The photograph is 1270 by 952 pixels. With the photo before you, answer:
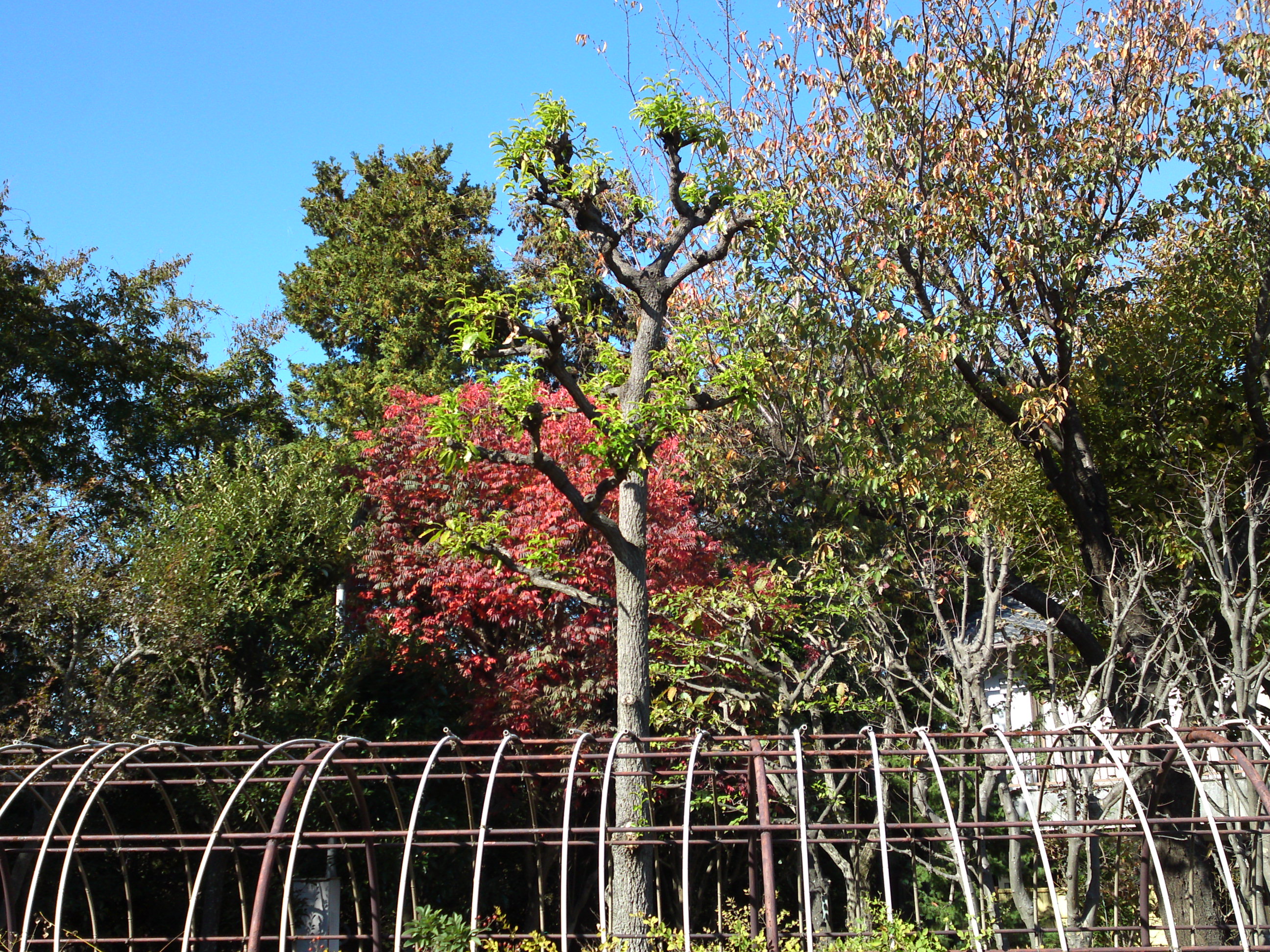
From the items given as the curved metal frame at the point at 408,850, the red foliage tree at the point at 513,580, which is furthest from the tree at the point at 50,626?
the curved metal frame at the point at 408,850

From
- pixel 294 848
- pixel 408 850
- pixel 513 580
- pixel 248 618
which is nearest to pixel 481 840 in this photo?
pixel 408 850

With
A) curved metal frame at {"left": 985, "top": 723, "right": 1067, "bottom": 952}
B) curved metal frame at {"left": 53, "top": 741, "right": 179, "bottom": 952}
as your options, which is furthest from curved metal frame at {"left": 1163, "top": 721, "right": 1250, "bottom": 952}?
curved metal frame at {"left": 53, "top": 741, "right": 179, "bottom": 952}

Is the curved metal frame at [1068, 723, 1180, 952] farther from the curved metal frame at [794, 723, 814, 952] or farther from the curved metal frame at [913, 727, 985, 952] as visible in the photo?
the curved metal frame at [794, 723, 814, 952]

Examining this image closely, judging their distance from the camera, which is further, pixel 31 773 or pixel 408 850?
pixel 31 773

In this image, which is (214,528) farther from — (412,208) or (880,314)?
(412,208)

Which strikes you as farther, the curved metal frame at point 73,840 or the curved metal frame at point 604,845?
the curved metal frame at point 73,840

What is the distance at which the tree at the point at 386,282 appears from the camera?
16.2 meters

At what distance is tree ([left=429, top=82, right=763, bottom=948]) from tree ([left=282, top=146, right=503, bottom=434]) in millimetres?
8203

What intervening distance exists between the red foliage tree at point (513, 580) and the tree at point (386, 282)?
3916 mm

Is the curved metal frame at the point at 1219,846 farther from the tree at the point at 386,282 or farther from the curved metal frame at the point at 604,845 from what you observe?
the tree at the point at 386,282

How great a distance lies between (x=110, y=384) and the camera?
14.4 m

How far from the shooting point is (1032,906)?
258 inches

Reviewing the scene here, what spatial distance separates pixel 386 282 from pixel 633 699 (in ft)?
39.3

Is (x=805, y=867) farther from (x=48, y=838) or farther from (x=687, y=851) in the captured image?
(x=48, y=838)
